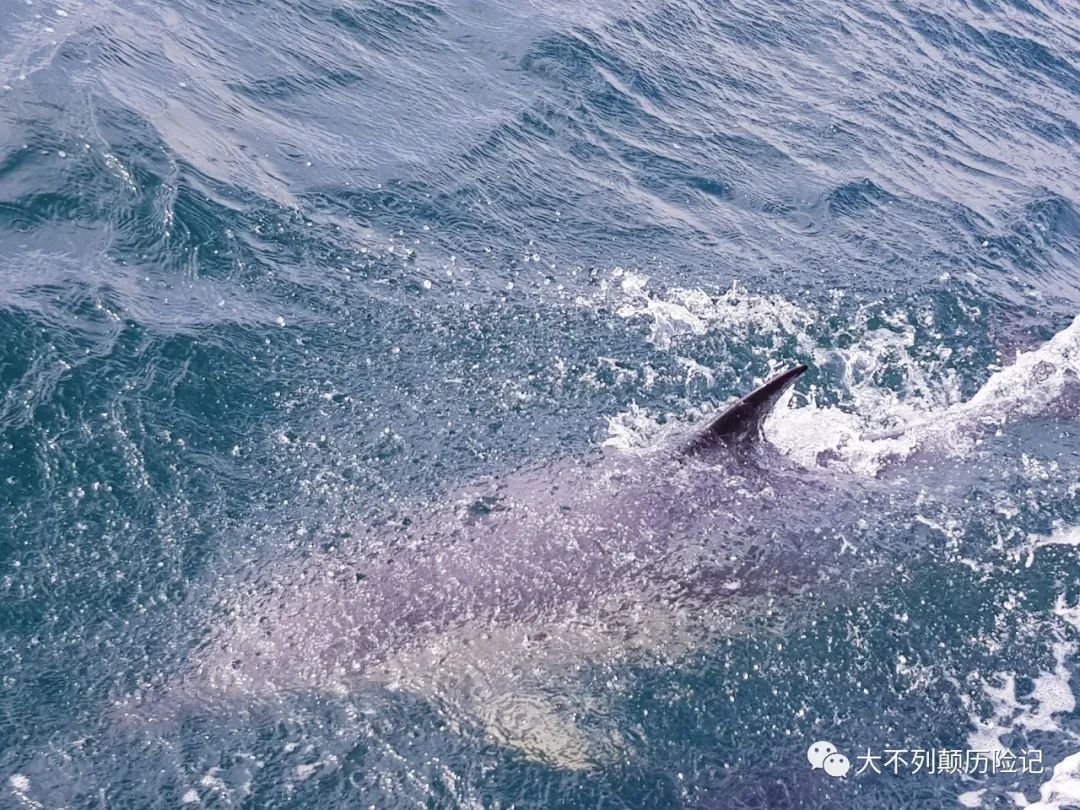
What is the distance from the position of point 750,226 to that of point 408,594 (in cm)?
956

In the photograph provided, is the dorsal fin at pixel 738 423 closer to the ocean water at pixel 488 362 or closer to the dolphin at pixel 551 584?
the dolphin at pixel 551 584

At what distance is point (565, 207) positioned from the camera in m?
16.1

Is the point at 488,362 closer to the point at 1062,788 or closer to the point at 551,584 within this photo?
the point at 551,584

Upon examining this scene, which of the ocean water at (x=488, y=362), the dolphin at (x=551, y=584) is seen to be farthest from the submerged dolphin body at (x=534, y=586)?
the ocean water at (x=488, y=362)

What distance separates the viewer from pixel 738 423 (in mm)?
11203

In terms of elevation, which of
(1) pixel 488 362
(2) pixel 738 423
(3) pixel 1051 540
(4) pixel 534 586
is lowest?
(4) pixel 534 586

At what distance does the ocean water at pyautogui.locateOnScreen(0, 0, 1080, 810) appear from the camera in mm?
8812

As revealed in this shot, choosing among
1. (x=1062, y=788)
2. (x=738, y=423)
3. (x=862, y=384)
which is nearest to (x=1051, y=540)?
(x=862, y=384)

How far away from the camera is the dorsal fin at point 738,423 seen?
36.1 feet

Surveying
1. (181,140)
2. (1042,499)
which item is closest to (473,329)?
(181,140)

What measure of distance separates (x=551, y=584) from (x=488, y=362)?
11.3ft

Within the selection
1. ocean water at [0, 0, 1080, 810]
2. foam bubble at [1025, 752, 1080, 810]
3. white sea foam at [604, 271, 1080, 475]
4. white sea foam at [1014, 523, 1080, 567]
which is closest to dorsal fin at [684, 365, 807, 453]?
white sea foam at [604, 271, 1080, 475]

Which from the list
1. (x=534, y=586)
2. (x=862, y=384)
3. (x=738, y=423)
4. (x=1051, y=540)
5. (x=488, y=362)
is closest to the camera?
(x=534, y=586)

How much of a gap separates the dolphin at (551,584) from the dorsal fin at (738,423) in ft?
0.05
